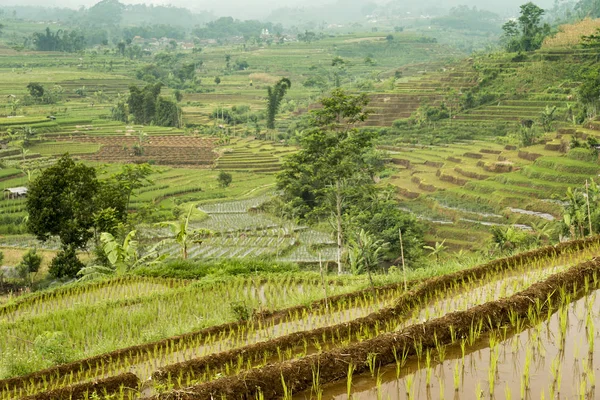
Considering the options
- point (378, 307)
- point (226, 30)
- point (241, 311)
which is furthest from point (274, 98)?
point (226, 30)

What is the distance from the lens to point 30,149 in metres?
35.6

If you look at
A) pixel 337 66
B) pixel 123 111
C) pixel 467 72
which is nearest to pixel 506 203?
pixel 467 72

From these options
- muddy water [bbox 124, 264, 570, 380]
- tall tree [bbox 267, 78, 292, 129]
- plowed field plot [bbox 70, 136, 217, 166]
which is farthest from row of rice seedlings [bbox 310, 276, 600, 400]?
tall tree [bbox 267, 78, 292, 129]

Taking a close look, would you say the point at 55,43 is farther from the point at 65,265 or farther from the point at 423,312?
the point at 423,312

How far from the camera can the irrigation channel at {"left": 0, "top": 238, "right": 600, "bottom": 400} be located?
15.1 feet

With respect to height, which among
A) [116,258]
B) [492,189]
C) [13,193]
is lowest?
[13,193]

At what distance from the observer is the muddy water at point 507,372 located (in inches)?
149

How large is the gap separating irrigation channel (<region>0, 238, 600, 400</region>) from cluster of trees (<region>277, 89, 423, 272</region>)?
4.75m

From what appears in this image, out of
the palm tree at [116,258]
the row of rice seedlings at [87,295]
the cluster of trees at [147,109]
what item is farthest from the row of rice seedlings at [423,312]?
the cluster of trees at [147,109]

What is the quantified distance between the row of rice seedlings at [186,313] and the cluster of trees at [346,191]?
3208 millimetres

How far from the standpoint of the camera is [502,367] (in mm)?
4203

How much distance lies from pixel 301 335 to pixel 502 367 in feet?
5.93

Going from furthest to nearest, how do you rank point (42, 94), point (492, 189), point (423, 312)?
1. point (42, 94)
2. point (492, 189)
3. point (423, 312)

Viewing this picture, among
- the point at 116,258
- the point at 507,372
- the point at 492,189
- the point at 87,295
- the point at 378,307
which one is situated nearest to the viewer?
the point at 507,372
